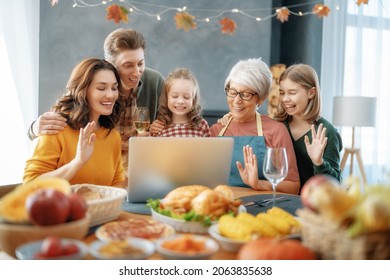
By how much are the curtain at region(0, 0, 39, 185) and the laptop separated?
2664 mm

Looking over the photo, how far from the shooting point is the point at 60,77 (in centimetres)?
490

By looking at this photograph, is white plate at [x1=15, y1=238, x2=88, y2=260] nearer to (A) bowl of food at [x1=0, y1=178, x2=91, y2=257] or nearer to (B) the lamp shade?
(A) bowl of food at [x1=0, y1=178, x2=91, y2=257]

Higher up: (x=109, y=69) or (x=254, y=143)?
(x=109, y=69)

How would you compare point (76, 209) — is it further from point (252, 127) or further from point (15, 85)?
point (15, 85)

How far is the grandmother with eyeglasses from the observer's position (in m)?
2.48

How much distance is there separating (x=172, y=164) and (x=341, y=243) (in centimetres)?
93

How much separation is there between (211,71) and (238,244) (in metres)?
4.58

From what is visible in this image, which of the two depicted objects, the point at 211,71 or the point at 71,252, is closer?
the point at 71,252

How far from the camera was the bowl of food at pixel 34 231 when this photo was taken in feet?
3.17

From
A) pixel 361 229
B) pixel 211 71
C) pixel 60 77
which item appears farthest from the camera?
pixel 211 71

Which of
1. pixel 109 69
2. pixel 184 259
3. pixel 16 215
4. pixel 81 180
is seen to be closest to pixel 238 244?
pixel 184 259

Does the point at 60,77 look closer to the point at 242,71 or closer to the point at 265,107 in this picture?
the point at 265,107

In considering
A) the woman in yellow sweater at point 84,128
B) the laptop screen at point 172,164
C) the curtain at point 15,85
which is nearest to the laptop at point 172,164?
the laptop screen at point 172,164
